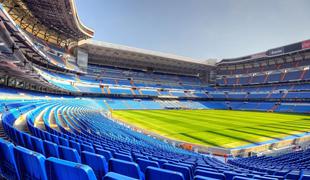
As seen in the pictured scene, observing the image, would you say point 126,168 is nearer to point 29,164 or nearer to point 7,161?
point 29,164

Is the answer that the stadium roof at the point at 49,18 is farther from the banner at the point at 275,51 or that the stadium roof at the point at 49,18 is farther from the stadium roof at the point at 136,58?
the banner at the point at 275,51

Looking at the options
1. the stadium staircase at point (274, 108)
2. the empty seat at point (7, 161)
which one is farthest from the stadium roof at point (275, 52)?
the empty seat at point (7, 161)

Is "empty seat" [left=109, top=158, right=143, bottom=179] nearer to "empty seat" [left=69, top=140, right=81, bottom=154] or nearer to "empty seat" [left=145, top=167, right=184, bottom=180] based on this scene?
"empty seat" [left=145, top=167, right=184, bottom=180]

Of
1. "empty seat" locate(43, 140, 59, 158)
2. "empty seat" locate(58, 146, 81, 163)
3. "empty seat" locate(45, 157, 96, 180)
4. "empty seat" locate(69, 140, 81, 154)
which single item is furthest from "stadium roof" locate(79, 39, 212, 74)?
"empty seat" locate(45, 157, 96, 180)

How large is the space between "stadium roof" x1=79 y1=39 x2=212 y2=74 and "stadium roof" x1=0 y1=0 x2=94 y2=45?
6.72m

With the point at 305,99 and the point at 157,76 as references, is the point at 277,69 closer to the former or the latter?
the point at 305,99

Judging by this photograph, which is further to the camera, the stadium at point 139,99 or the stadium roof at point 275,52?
the stadium roof at point 275,52

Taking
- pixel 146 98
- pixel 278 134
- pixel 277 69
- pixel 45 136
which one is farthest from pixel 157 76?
pixel 45 136

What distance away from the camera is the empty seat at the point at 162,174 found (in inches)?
80.3

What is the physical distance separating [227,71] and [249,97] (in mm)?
13948

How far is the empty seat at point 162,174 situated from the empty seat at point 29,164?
1.05 meters

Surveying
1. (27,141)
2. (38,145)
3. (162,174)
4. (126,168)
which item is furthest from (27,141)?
(162,174)

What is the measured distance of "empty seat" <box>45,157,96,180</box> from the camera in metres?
1.54

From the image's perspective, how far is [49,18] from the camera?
28.6 meters
